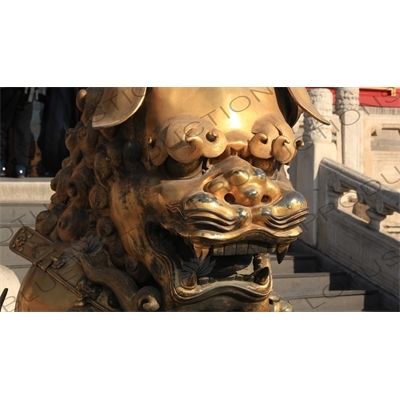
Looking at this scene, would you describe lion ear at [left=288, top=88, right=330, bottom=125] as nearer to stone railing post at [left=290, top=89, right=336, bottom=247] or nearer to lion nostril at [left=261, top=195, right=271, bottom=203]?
lion nostril at [left=261, top=195, right=271, bottom=203]

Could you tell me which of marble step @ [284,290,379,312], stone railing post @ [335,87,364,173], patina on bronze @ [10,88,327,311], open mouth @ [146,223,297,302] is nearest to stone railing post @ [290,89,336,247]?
stone railing post @ [335,87,364,173]

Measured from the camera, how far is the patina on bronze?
4.87 ft

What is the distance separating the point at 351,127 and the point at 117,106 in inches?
147

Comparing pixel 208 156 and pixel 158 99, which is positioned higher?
pixel 158 99

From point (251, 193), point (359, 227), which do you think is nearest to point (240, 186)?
point (251, 193)

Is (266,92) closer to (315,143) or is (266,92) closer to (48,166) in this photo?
(315,143)

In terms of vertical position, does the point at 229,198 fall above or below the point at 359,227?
above

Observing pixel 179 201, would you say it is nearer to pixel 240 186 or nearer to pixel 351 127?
pixel 240 186

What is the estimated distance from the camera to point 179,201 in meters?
1.50

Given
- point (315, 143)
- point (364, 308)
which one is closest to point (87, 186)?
point (364, 308)

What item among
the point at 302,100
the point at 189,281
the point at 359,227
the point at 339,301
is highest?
the point at 302,100

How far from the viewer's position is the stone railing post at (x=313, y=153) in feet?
15.0

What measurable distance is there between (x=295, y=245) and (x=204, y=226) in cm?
336

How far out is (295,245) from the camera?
4727 millimetres
